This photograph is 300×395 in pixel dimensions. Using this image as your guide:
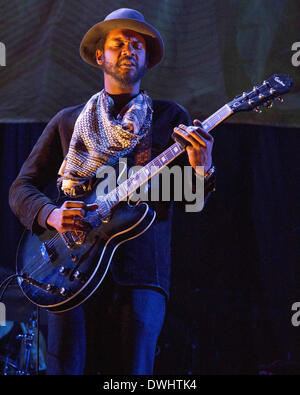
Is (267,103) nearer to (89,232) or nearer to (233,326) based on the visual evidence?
(89,232)

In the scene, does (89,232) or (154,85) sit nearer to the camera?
(89,232)

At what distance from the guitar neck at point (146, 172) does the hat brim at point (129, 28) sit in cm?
60

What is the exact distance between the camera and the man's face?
229cm

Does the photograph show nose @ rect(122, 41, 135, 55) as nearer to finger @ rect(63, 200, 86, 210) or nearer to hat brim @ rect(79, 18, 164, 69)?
hat brim @ rect(79, 18, 164, 69)

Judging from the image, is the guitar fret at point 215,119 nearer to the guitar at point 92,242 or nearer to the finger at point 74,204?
the guitar at point 92,242

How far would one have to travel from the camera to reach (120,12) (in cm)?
237

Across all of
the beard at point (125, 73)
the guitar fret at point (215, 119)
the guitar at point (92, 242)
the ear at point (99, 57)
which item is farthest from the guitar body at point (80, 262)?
the ear at point (99, 57)

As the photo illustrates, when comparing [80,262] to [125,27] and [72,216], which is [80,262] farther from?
[125,27]

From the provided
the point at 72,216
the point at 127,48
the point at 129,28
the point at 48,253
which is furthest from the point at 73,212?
the point at 129,28

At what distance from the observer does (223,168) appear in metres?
3.25

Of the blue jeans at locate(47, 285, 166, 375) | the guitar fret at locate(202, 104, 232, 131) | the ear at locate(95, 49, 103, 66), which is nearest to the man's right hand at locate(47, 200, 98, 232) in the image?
the blue jeans at locate(47, 285, 166, 375)

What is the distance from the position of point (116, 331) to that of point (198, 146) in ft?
2.78

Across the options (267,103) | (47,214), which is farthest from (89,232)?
(267,103)

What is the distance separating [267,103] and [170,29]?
44.1 inches
